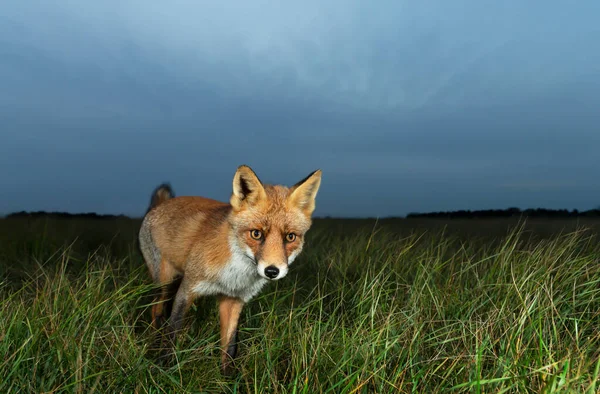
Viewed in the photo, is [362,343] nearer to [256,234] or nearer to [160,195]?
[256,234]

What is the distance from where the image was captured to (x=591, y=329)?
385 cm

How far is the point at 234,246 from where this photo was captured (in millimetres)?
3934

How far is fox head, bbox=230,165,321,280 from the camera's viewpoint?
3.59 m

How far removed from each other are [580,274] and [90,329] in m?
4.06

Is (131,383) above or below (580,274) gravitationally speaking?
below

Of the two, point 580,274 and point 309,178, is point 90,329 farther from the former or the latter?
point 580,274

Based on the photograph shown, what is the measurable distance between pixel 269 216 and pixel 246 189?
33 centimetres

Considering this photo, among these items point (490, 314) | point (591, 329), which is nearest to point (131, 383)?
point (490, 314)

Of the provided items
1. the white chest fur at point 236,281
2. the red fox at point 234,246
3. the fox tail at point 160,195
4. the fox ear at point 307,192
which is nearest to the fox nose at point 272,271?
the red fox at point 234,246

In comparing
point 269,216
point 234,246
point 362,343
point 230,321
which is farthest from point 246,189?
point 362,343

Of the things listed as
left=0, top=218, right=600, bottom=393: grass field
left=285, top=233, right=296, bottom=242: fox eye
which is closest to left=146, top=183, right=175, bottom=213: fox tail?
left=0, top=218, right=600, bottom=393: grass field

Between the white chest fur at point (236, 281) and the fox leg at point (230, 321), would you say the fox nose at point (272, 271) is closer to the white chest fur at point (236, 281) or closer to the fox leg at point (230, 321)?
the white chest fur at point (236, 281)

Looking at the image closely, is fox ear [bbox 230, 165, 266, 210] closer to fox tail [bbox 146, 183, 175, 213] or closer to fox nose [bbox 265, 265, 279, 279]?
fox nose [bbox 265, 265, 279, 279]

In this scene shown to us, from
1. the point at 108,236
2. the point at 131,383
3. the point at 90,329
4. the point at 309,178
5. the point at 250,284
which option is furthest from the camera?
the point at 108,236
